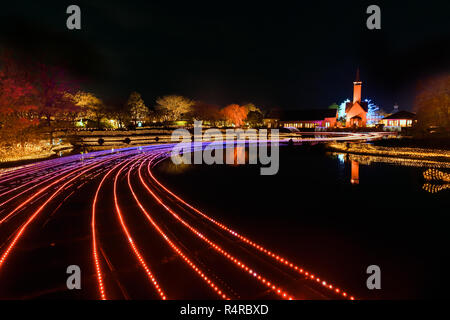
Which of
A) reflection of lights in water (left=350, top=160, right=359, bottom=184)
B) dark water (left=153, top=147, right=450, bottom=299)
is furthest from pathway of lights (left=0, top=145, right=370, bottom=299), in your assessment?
reflection of lights in water (left=350, top=160, right=359, bottom=184)

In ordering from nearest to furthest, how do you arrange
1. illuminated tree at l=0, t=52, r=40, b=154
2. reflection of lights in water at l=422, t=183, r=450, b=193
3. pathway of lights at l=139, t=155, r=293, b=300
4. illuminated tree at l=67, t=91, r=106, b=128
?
pathway of lights at l=139, t=155, r=293, b=300 < reflection of lights in water at l=422, t=183, r=450, b=193 < illuminated tree at l=0, t=52, r=40, b=154 < illuminated tree at l=67, t=91, r=106, b=128

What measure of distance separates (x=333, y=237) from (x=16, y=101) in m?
23.2

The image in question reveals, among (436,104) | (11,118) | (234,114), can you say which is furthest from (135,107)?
(436,104)

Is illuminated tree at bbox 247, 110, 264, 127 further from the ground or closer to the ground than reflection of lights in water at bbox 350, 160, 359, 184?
further from the ground

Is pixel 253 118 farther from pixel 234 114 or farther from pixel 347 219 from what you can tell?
pixel 347 219

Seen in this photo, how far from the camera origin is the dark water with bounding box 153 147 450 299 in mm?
4367

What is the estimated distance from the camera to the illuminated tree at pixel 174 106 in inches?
2712

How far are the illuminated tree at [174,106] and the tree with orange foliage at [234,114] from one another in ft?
37.8

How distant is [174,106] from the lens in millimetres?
68812

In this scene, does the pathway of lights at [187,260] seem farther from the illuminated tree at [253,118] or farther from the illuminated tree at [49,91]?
the illuminated tree at [253,118]

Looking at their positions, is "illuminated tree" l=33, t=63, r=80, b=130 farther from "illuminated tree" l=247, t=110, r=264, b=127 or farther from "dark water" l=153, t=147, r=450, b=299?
"illuminated tree" l=247, t=110, r=264, b=127

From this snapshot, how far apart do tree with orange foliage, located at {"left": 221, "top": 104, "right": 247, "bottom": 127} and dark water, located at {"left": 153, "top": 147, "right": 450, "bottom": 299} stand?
210 feet

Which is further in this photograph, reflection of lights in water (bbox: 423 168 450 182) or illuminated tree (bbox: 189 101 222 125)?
illuminated tree (bbox: 189 101 222 125)
